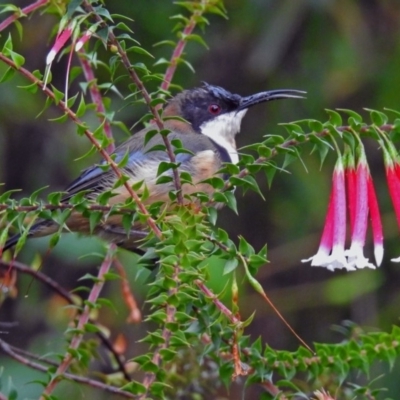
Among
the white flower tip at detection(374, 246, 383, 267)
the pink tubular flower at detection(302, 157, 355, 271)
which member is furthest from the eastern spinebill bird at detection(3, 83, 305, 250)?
the white flower tip at detection(374, 246, 383, 267)

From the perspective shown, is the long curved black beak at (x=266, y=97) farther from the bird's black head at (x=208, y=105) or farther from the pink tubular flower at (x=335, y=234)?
the pink tubular flower at (x=335, y=234)

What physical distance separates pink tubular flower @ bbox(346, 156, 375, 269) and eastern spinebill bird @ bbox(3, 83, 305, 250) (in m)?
0.80

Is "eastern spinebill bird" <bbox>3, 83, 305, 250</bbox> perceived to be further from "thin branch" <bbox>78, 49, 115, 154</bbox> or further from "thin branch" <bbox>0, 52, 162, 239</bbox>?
"thin branch" <bbox>0, 52, 162, 239</bbox>

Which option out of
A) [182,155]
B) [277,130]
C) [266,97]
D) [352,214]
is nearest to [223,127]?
[182,155]

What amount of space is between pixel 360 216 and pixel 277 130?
3.57 m

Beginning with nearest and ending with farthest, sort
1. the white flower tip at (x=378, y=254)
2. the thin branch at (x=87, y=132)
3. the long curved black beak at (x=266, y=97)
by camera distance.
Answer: the thin branch at (x=87, y=132)
the white flower tip at (x=378, y=254)
the long curved black beak at (x=266, y=97)

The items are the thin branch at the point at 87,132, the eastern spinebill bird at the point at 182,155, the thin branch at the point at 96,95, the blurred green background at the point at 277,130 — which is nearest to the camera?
the thin branch at the point at 87,132

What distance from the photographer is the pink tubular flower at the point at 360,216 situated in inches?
76.7

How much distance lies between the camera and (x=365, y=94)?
5852 millimetres

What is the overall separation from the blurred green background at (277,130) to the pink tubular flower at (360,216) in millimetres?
3043

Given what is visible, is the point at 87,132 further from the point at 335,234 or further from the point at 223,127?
the point at 223,127

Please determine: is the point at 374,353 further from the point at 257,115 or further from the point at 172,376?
the point at 257,115

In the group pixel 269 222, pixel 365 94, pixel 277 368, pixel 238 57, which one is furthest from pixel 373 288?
pixel 277 368

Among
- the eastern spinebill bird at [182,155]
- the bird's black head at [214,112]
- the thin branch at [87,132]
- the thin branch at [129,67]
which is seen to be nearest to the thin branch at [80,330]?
the eastern spinebill bird at [182,155]
